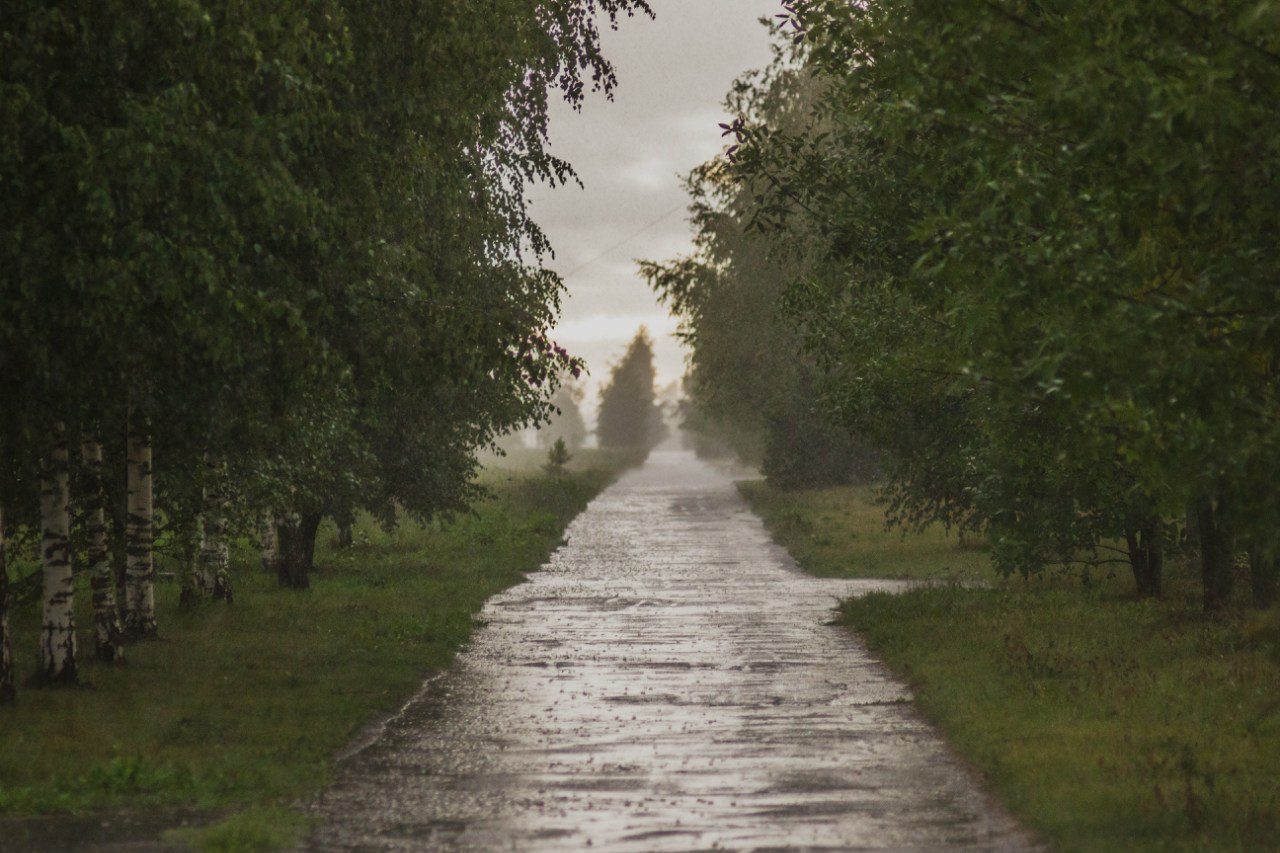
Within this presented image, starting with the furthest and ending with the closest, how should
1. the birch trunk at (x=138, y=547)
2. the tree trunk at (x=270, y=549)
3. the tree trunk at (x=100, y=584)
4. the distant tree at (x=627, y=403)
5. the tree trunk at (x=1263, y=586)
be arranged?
the distant tree at (x=627, y=403) → the tree trunk at (x=270, y=549) → the tree trunk at (x=1263, y=586) → the birch trunk at (x=138, y=547) → the tree trunk at (x=100, y=584)

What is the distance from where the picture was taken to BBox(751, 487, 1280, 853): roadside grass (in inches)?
372

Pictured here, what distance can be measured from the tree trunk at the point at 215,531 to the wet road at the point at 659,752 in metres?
3.24

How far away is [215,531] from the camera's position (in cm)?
1955

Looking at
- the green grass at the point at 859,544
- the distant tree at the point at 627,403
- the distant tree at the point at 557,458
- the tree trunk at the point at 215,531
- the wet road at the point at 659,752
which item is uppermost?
the distant tree at the point at 627,403

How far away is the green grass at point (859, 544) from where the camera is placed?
30.9 m

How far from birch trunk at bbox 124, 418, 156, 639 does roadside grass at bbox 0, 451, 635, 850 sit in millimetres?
382

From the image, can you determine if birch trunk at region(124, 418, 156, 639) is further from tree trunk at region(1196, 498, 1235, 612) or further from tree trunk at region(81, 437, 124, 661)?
tree trunk at region(1196, 498, 1235, 612)

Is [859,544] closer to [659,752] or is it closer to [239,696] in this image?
[239,696]

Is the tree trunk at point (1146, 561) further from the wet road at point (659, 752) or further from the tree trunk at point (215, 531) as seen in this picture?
the tree trunk at point (215, 531)

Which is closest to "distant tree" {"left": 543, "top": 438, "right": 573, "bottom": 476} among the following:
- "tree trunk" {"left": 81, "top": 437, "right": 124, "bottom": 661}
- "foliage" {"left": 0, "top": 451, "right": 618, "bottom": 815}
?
"foliage" {"left": 0, "top": 451, "right": 618, "bottom": 815}

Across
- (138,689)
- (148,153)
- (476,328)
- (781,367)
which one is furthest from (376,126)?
(781,367)

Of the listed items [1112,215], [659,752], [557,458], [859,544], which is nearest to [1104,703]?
[659,752]

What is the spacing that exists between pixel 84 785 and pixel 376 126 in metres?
6.36

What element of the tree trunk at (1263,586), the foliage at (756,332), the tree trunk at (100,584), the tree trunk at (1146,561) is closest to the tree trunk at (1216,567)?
the tree trunk at (1263,586)
